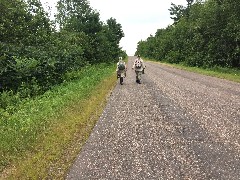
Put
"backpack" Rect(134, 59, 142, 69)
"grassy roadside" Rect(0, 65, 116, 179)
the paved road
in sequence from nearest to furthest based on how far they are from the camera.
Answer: the paved road < "grassy roadside" Rect(0, 65, 116, 179) < "backpack" Rect(134, 59, 142, 69)

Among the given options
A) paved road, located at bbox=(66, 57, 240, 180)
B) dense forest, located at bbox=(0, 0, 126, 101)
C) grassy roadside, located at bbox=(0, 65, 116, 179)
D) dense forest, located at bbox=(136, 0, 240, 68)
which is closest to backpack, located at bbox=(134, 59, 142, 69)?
dense forest, located at bbox=(0, 0, 126, 101)

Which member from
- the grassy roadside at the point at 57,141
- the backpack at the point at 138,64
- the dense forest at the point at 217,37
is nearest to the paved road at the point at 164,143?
the grassy roadside at the point at 57,141

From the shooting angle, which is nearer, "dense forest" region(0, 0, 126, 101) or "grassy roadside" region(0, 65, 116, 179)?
"grassy roadside" region(0, 65, 116, 179)

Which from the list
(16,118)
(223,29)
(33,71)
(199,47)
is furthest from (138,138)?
(199,47)

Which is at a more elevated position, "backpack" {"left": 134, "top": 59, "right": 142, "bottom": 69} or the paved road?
"backpack" {"left": 134, "top": 59, "right": 142, "bottom": 69}

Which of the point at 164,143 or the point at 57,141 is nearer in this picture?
the point at 164,143

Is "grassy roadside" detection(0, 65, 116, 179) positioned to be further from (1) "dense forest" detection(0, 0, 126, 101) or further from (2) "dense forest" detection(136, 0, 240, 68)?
(2) "dense forest" detection(136, 0, 240, 68)

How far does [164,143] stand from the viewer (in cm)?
824

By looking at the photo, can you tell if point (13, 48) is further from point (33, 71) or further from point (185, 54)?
point (185, 54)

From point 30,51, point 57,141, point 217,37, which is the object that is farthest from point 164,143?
point 217,37

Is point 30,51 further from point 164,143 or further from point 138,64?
point 164,143

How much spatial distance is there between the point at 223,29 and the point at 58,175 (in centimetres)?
3583

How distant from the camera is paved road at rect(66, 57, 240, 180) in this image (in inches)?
255

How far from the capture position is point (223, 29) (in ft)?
127
